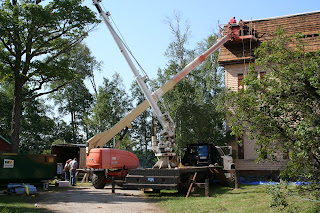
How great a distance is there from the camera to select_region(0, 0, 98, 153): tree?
76.3 ft

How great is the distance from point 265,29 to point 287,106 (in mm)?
19773

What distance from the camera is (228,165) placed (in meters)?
21.2

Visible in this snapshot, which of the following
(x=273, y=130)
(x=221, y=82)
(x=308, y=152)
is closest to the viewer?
(x=308, y=152)

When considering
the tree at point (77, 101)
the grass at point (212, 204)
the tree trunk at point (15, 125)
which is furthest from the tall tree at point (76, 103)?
the grass at point (212, 204)

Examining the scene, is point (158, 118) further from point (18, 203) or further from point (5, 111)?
point (5, 111)

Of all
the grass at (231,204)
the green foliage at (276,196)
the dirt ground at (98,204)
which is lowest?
the dirt ground at (98,204)

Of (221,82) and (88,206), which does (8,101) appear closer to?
(221,82)

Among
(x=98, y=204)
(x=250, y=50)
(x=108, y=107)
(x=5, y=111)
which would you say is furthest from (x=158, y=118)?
(x=5, y=111)

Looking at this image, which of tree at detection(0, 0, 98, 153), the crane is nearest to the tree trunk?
tree at detection(0, 0, 98, 153)

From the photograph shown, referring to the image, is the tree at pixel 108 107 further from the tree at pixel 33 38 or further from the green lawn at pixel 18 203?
the green lawn at pixel 18 203

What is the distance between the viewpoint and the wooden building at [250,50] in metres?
25.6

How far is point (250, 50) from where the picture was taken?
25.6 m

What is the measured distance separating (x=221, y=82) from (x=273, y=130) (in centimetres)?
3241

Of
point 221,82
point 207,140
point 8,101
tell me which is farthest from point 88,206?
point 8,101
